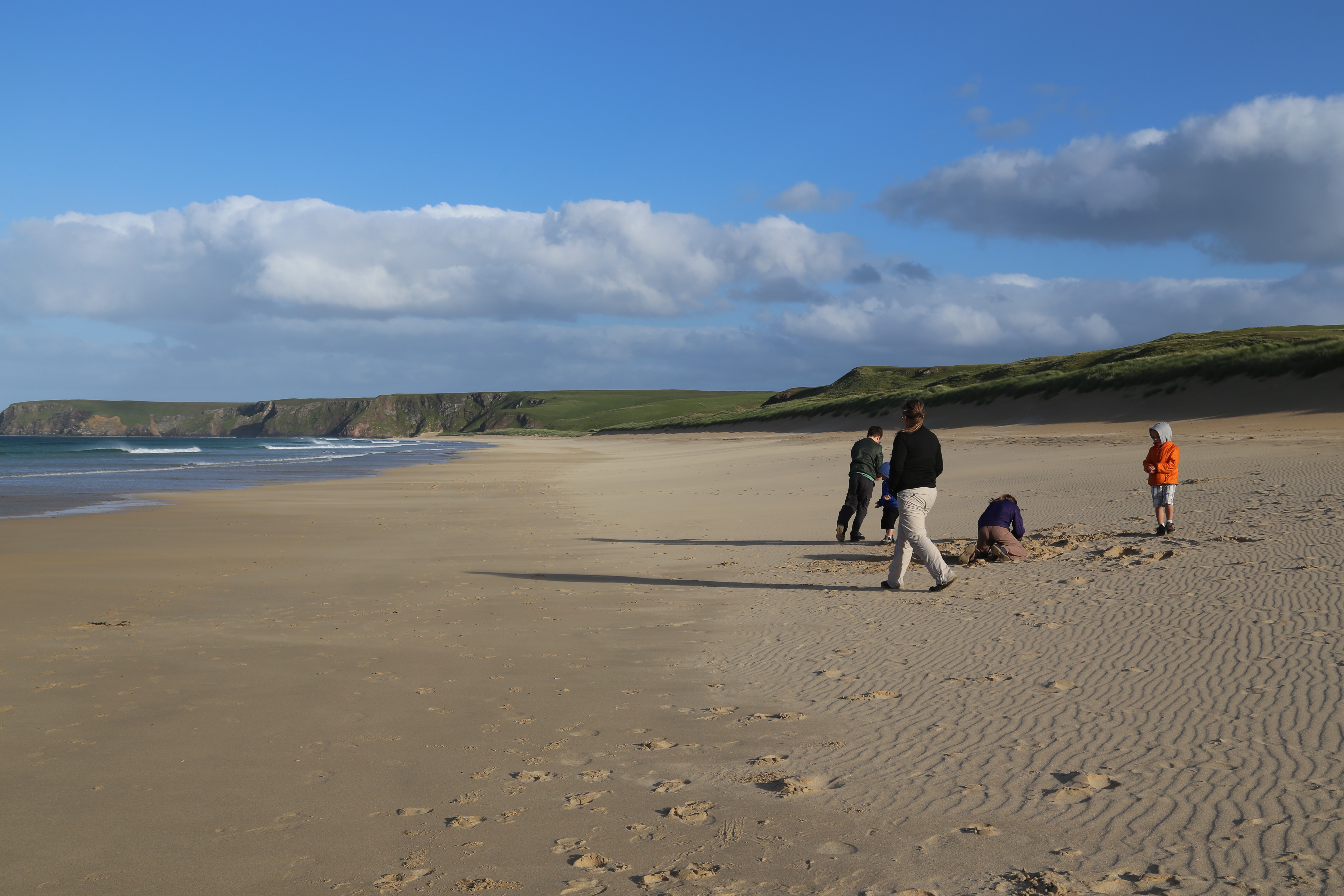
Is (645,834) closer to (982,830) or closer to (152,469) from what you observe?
(982,830)

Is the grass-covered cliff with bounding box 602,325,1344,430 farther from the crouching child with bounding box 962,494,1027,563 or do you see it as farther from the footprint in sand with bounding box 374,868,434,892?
the footprint in sand with bounding box 374,868,434,892

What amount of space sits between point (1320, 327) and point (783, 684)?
271 feet

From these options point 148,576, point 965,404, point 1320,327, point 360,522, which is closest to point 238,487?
point 360,522

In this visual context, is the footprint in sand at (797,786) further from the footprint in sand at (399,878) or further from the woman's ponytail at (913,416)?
the woman's ponytail at (913,416)

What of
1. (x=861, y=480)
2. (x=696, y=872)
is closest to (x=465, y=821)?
(x=696, y=872)

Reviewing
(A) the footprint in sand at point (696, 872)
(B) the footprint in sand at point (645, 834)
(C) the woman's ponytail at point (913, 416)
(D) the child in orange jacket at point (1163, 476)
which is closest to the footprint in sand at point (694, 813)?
(B) the footprint in sand at point (645, 834)

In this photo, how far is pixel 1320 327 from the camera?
227 feet

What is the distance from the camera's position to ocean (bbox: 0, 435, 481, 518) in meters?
22.3

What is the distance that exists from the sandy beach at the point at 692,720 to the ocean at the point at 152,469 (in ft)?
41.5

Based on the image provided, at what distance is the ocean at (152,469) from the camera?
22.3m

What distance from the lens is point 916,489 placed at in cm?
877

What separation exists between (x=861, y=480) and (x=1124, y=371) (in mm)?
33964

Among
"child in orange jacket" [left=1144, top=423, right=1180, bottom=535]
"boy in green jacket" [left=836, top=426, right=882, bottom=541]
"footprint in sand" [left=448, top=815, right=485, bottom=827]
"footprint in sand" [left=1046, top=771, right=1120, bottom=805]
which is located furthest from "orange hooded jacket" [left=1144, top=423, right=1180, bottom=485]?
"footprint in sand" [left=448, top=815, right=485, bottom=827]

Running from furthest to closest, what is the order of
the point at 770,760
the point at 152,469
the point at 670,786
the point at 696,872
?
the point at 152,469 < the point at 770,760 < the point at 670,786 < the point at 696,872
